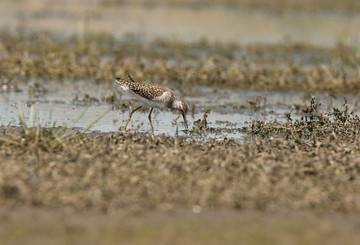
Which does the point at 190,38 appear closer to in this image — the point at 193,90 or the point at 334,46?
the point at 334,46

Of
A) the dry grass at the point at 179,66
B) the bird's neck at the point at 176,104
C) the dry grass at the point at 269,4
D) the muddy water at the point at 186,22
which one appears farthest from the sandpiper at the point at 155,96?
the dry grass at the point at 269,4

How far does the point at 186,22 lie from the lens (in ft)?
116

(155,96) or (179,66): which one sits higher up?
(179,66)

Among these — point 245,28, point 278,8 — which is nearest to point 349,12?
point 278,8

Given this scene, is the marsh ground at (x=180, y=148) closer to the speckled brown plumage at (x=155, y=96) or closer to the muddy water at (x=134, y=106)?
the muddy water at (x=134, y=106)

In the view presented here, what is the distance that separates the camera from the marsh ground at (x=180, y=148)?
24.0 ft

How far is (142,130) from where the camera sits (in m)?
12.9

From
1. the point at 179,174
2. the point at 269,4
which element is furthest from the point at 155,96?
the point at 269,4

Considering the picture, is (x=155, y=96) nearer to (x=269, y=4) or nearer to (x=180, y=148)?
(x=180, y=148)

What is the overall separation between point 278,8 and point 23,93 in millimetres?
28986

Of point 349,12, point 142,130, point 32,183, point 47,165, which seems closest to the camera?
point 32,183

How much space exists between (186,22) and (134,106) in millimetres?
20719

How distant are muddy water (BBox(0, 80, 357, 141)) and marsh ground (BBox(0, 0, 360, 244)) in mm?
50

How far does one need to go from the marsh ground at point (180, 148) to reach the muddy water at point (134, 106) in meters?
0.05
